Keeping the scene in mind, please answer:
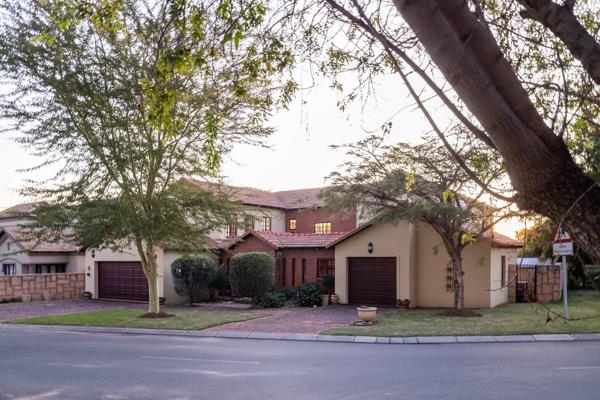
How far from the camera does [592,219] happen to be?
3094 mm

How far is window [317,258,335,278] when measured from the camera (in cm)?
3033

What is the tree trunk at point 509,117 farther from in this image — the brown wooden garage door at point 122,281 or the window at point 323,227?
the window at point 323,227

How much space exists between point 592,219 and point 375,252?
24174 millimetres

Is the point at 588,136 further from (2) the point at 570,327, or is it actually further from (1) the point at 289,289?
(1) the point at 289,289

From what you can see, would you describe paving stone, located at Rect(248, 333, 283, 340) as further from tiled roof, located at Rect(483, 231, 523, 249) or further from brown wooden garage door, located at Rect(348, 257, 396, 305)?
tiled roof, located at Rect(483, 231, 523, 249)

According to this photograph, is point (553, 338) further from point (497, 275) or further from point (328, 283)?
point (328, 283)

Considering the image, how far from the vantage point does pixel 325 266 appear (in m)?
30.5

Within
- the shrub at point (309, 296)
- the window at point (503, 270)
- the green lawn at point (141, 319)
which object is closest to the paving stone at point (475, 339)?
the green lawn at point (141, 319)

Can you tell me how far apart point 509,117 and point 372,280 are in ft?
80.2

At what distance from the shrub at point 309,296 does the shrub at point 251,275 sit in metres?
1.61

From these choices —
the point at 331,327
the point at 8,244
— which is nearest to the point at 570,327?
the point at 331,327

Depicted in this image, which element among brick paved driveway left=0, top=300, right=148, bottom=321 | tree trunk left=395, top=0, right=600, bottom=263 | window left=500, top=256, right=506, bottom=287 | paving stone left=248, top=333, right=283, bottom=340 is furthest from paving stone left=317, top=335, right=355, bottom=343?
tree trunk left=395, top=0, right=600, bottom=263

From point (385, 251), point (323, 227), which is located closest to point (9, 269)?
point (323, 227)

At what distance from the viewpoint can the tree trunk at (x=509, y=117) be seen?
10.3 feet
